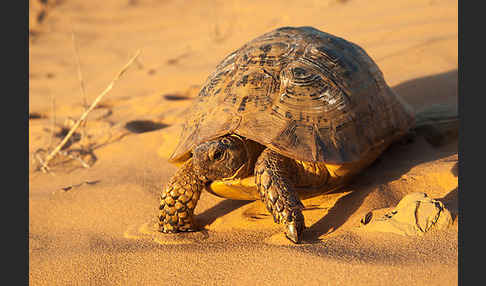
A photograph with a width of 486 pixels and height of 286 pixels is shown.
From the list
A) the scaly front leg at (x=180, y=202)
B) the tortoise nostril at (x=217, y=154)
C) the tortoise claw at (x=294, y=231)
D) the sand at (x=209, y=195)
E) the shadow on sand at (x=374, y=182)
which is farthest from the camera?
the scaly front leg at (x=180, y=202)

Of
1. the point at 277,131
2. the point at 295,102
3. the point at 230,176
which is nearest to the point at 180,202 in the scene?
the point at 230,176

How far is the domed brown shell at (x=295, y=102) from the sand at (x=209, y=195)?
39cm

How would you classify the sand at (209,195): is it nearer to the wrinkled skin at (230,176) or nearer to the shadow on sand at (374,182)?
the shadow on sand at (374,182)

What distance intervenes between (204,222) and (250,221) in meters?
0.36

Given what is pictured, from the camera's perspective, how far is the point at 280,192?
252 centimetres

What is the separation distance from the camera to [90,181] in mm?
3975

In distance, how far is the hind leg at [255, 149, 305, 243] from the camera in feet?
7.98

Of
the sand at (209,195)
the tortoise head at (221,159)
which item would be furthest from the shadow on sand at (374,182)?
the tortoise head at (221,159)

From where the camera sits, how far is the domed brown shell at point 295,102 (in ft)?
9.17

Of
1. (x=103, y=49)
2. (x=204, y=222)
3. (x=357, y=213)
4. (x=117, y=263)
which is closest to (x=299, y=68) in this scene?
(x=357, y=213)

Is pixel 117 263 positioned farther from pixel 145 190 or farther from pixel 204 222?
pixel 145 190

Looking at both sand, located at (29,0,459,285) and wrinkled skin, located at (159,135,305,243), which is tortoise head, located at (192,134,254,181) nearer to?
wrinkled skin, located at (159,135,305,243)

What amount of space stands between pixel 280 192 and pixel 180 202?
689 mm

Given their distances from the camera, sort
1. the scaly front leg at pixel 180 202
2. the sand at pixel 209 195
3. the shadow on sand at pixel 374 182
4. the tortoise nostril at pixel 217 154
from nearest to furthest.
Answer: the sand at pixel 209 195
the shadow on sand at pixel 374 182
the tortoise nostril at pixel 217 154
the scaly front leg at pixel 180 202
